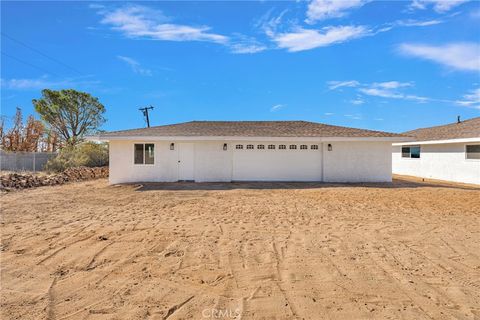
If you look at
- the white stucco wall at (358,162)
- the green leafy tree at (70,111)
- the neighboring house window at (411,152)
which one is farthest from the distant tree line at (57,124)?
the neighboring house window at (411,152)

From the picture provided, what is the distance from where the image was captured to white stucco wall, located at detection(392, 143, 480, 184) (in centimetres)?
1625

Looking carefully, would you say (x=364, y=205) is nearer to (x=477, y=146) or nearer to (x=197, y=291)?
(x=197, y=291)

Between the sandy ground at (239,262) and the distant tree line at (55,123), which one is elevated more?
the distant tree line at (55,123)

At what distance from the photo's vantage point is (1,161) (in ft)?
70.4

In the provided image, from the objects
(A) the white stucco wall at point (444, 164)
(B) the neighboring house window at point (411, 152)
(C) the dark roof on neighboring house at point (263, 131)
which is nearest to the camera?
(C) the dark roof on neighboring house at point (263, 131)

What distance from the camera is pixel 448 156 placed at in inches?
695

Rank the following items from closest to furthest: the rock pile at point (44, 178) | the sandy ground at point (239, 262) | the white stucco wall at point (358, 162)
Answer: the sandy ground at point (239, 262) < the rock pile at point (44, 178) < the white stucco wall at point (358, 162)

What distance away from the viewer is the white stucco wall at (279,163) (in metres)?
15.4

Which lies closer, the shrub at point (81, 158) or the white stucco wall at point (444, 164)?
the white stucco wall at point (444, 164)

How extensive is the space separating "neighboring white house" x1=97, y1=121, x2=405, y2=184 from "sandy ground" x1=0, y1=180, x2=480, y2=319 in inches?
260

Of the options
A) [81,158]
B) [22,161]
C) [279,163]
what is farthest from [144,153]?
[22,161]

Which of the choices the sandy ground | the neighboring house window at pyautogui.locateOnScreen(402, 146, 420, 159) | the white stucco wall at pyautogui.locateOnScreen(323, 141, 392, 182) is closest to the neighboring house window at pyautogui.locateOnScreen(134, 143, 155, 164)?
the sandy ground

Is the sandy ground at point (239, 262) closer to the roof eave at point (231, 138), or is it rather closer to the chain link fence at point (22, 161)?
the roof eave at point (231, 138)

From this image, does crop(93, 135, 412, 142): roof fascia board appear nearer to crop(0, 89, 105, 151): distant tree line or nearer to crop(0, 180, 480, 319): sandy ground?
crop(0, 180, 480, 319): sandy ground
